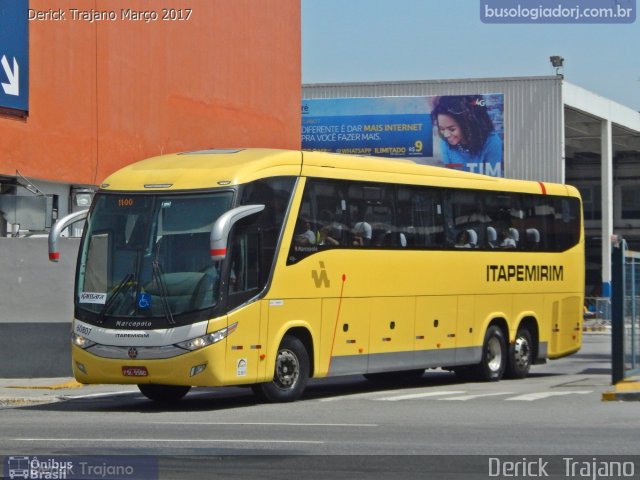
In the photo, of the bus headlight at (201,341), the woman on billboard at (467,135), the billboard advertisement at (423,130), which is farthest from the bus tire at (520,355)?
the woman on billboard at (467,135)

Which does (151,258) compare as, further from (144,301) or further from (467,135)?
(467,135)

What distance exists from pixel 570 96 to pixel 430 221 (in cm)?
4184

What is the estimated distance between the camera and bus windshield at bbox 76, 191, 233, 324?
17328 millimetres

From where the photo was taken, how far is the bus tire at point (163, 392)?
19500 millimetres

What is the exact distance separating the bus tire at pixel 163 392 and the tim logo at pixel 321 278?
255 cm

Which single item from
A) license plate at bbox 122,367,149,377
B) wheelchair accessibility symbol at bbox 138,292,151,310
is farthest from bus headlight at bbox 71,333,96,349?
wheelchair accessibility symbol at bbox 138,292,151,310

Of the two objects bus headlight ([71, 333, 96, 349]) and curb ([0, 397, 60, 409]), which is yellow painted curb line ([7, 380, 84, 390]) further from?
bus headlight ([71, 333, 96, 349])

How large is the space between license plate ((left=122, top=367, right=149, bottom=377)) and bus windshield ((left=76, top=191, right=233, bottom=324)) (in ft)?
2.23

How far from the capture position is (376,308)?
67.9ft

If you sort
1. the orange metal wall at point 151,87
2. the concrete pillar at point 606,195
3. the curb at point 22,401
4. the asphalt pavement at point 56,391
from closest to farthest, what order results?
the asphalt pavement at point 56,391
the curb at point 22,401
the orange metal wall at point 151,87
the concrete pillar at point 606,195

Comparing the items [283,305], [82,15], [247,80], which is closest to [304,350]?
[283,305]

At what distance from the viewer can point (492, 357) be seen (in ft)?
80.1

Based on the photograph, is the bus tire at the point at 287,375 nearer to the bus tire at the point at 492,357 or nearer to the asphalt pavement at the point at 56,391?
the asphalt pavement at the point at 56,391

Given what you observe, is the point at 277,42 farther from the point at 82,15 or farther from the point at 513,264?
the point at 513,264
